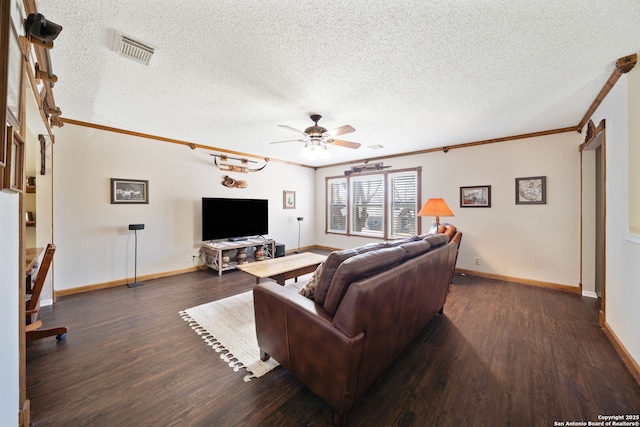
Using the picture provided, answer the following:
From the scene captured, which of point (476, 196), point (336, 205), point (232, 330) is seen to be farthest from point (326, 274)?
point (336, 205)

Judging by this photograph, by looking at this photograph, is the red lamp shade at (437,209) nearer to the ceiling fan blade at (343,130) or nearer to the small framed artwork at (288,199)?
the ceiling fan blade at (343,130)

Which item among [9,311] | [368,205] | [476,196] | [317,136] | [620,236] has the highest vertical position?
[317,136]

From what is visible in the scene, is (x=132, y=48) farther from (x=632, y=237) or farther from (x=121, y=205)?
(x=632, y=237)

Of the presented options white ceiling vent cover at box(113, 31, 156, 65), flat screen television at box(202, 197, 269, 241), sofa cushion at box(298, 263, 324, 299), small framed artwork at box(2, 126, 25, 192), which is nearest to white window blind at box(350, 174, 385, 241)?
flat screen television at box(202, 197, 269, 241)

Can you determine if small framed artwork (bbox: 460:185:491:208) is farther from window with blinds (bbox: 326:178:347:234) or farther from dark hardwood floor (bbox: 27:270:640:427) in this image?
window with blinds (bbox: 326:178:347:234)

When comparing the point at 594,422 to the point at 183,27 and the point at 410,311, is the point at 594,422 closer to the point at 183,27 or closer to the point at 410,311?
the point at 410,311

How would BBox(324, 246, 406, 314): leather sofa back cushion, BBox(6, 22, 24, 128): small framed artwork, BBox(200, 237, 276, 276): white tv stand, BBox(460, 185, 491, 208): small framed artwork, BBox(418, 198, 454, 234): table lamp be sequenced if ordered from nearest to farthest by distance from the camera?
BBox(6, 22, 24, 128): small framed artwork, BBox(324, 246, 406, 314): leather sofa back cushion, BBox(418, 198, 454, 234): table lamp, BBox(460, 185, 491, 208): small framed artwork, BBox(200, 237, 276, 276): white tv stand

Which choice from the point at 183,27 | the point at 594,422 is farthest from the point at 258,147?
the point at 594,422

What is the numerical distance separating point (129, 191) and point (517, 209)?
248 inches

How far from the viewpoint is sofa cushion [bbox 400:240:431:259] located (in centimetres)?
195

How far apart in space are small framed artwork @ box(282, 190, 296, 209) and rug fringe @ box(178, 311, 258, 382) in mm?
3854

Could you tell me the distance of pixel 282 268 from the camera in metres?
3.15

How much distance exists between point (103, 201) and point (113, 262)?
3.10ft

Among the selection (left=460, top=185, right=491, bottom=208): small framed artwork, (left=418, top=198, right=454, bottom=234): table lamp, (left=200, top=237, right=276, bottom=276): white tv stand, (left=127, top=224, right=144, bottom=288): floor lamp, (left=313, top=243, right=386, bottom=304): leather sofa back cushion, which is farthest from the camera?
(left=200, top=237, right=276, bottom=276): white tv stand
